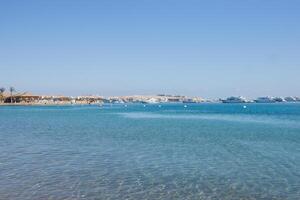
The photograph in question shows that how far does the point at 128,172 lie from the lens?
875 inches

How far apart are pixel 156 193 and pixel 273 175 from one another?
6912 millimetres

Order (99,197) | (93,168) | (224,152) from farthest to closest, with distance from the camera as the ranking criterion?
(224,152), (93,168), (99,197)

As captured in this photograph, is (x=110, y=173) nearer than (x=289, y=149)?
Yes

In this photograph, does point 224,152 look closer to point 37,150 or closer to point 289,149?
point 289,149

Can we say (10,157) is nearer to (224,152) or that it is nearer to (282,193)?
(224,152)

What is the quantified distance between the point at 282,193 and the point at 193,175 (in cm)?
481

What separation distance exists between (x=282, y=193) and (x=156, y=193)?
5.07m

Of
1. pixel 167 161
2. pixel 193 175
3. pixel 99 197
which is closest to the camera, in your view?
pixel 99 197

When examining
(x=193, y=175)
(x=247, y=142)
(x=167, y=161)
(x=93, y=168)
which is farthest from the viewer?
(x=247, y=142)

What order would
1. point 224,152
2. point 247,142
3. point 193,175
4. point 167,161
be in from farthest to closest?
1. point 247,142
2. point 224,152
3. point 167,161
4. point 193,175

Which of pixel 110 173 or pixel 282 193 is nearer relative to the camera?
pixel 282 193

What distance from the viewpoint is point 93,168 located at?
23.5 meters

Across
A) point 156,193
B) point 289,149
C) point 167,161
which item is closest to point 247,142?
point 289,149

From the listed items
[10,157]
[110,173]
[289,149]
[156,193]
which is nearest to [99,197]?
[156,193]
